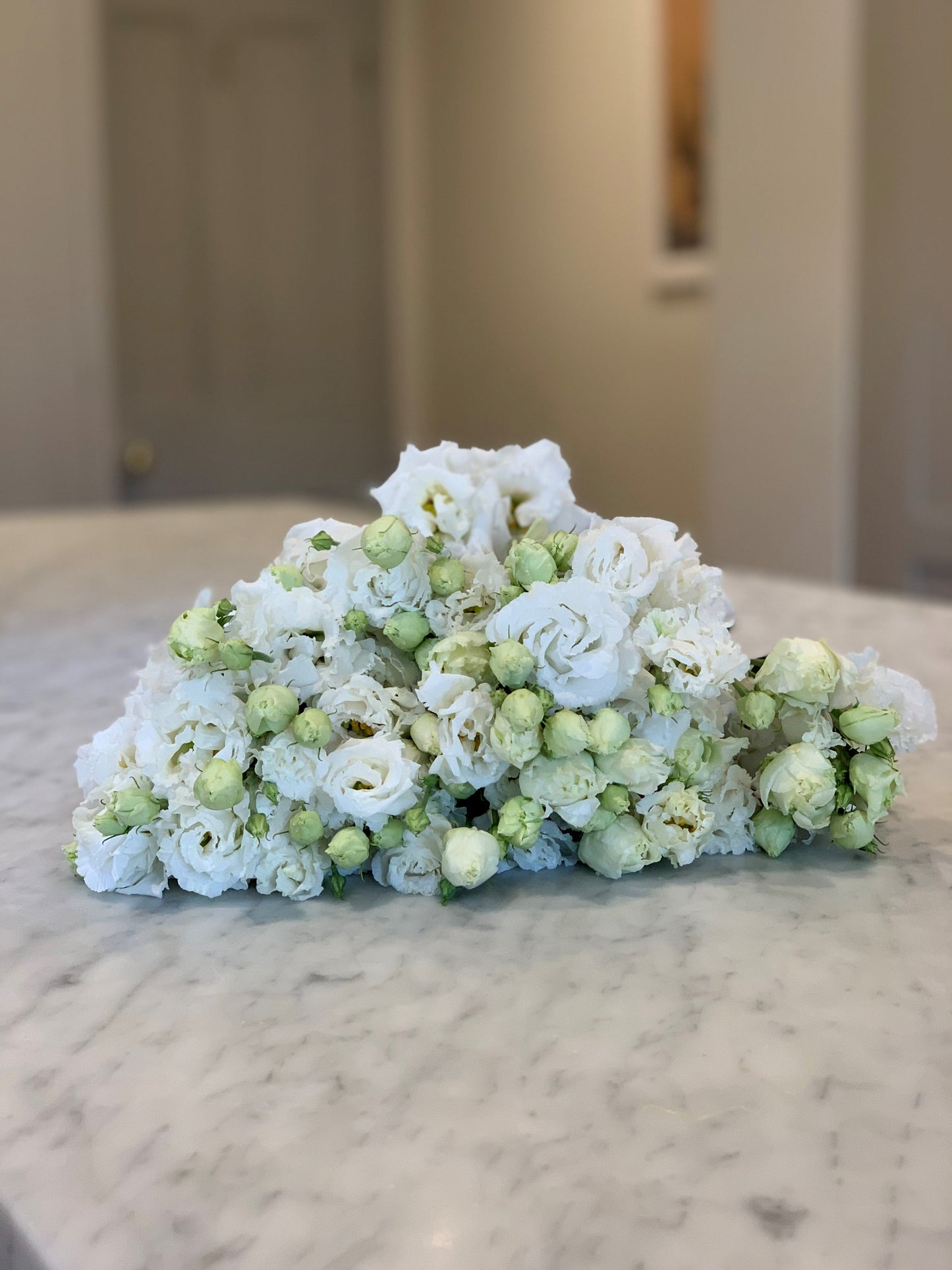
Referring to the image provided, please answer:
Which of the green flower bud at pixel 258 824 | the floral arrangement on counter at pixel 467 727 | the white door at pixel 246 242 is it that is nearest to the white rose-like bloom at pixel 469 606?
the floral arrangement on counter at pixel 467 727

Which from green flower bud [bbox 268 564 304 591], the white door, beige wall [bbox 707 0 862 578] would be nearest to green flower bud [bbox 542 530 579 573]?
green flower bud [bbox 268 564 304 591]

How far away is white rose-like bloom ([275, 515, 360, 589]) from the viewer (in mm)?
542

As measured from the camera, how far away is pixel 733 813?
55 cm

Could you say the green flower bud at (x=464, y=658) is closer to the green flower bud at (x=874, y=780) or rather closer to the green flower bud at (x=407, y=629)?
the green flower bud at (x=407, y=629)

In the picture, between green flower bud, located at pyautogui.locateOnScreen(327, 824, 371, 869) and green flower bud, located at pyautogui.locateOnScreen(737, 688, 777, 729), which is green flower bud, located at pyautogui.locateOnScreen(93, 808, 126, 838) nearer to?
green flower bud, located at pyautogui.locateOnScreen(327, 824, 371, 869)

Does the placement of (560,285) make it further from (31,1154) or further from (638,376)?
(31,1154)

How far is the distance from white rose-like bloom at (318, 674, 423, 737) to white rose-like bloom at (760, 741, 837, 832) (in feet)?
0.49

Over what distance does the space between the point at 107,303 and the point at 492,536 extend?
323 centimetres

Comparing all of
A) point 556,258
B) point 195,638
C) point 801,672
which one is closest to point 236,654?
point 195,638

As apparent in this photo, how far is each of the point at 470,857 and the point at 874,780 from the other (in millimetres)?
169

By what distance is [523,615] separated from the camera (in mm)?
492

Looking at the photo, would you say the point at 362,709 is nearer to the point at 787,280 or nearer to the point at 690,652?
the point at 690,652

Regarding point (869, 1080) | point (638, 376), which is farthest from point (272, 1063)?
point (638, 376)

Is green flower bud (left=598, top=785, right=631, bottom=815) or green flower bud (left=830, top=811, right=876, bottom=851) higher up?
green flower bud (left=598, top=785, right=631, bottom=815)
